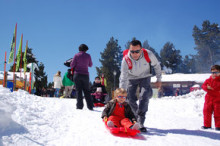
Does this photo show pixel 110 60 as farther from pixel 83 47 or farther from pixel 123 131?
pixel 123 131

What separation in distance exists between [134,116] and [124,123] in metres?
0.45

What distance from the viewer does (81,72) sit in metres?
6.89

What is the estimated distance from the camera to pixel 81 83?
699 centimetres

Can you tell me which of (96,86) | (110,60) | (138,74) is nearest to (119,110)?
(138,74)

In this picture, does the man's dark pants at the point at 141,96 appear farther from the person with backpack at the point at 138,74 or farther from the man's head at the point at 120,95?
the man's head at the point at 120,95

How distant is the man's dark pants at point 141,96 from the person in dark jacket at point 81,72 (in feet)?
8.72

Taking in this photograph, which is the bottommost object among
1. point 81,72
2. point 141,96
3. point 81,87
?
point 141,96

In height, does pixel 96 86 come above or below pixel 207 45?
below

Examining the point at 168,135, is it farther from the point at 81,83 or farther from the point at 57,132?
the point at 81,83

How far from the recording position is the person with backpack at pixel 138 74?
14.0 feet

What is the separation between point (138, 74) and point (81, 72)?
285 cm

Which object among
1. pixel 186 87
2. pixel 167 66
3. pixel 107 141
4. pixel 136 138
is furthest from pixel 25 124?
pixel 167 66

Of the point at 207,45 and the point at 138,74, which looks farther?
the point at 207,45

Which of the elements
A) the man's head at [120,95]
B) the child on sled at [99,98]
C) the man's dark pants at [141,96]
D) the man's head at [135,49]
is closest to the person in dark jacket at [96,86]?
the child on sled at [99,98]
